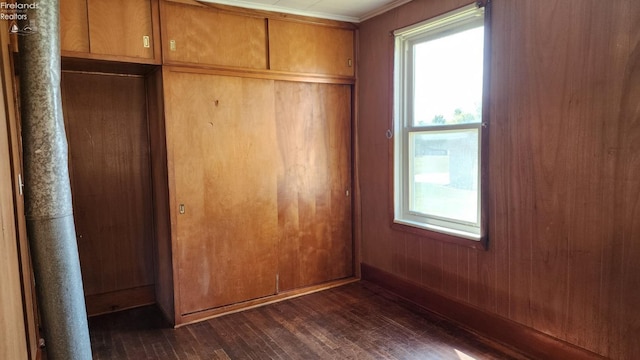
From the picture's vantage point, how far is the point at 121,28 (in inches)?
116

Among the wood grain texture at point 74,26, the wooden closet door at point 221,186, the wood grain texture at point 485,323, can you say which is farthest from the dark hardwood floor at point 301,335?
the wood grain texture at point 74,26

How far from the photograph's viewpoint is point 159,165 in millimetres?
3354

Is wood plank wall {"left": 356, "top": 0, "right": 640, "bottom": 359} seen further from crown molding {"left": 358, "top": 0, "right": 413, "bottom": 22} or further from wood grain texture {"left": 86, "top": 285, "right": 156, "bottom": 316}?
wood grain texture {"left": 86, "top": 285, "right": 156, "bottom": 316}

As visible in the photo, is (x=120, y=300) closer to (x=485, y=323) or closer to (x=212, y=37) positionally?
(x=212, y=37)

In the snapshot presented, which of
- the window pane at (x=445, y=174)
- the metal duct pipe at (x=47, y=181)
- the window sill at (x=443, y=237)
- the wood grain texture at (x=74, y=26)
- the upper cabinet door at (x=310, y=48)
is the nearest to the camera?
the metal duct pipe at (x=47, y=181)

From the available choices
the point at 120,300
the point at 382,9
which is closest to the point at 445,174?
the point at 382,9

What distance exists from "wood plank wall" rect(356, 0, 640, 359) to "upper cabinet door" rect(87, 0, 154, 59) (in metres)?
2.12

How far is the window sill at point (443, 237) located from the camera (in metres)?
2.96

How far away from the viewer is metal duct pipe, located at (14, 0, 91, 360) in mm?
2057

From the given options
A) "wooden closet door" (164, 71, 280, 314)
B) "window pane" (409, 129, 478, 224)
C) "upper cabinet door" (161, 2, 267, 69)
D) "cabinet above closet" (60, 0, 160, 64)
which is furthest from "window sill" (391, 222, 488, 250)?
"cabinet above closet" (60, 0, 160, 64)

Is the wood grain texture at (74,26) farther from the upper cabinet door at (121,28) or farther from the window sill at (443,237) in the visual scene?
the window sill at (443,237)

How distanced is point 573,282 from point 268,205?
2.31m

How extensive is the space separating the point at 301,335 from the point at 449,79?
7.32 ft

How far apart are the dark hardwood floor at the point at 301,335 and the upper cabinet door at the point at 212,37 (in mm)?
2057
